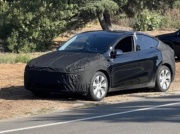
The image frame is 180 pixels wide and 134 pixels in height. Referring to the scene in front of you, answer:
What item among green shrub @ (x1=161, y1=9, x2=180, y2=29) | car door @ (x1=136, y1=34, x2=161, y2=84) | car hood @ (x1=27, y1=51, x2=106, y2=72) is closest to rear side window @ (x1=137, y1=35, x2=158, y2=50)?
car door @ (x1=136, y1=34, x2=161, y2=84)

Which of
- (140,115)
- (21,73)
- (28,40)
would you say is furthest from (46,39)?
(140,115)

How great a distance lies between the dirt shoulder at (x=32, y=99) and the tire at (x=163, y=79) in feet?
0.64

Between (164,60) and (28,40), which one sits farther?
(28,40)

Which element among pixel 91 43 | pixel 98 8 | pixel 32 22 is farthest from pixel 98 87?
pixel 32 22

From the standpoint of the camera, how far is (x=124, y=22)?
45.7m

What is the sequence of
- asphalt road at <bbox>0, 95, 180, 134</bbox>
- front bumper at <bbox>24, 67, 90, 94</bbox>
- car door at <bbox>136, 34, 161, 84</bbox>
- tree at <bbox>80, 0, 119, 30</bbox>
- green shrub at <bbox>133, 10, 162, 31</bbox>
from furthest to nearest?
green shrub at <bbox>133, 10, 162, 31</bbox>, tree at <bbox>80, 0, 119, 30</bbox>, car door at <bbox>136, 34, 161, 84</bbox>, front bumper at <bbox>24, 67, 90, 94</bbox>, asphalt road at <bbox>0, 95, 180, 134</bbox>

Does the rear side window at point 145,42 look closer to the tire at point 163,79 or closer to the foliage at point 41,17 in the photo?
the tire at point 163,79

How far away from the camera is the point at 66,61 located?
14.4 m

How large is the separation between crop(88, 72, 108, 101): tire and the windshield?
77 centimetres

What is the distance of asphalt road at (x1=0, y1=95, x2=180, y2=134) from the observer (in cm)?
1043

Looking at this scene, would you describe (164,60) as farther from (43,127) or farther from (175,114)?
(43,127)

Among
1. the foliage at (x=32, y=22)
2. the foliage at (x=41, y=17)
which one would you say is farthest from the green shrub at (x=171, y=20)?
the foliage at (x=32, y=22)

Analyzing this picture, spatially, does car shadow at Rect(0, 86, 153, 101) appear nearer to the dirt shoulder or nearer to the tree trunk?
the dirt shoulder

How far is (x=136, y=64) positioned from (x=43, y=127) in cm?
524
